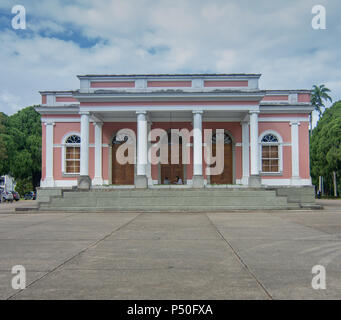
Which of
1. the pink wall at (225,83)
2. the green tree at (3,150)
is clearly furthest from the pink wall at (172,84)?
the green tree at (3,150)

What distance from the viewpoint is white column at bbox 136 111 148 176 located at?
17.7m

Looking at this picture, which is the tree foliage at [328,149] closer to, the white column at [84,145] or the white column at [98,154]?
the white column at [98,154]

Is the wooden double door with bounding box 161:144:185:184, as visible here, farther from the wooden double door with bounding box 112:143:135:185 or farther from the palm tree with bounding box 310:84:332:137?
the palm tree with bounding box 310:84:332:137

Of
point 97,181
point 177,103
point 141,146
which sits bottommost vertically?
point 97,181

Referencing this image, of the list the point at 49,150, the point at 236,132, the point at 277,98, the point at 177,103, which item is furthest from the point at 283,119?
the point at 49,150

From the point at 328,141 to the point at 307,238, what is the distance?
90.9 ft

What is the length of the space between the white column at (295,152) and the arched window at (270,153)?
2.71 feet

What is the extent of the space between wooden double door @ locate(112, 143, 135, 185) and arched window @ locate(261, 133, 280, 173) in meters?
7.78

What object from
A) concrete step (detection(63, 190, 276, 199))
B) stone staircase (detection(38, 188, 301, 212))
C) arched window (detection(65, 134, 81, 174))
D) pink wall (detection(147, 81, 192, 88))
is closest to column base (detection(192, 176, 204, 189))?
stone staircase (detection(38, 188, 301, 212))

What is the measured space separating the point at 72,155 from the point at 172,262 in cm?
1728

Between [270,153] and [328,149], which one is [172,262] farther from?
[328,149]

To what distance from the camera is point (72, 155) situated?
842 inches

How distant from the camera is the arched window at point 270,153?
20969 millimetres
